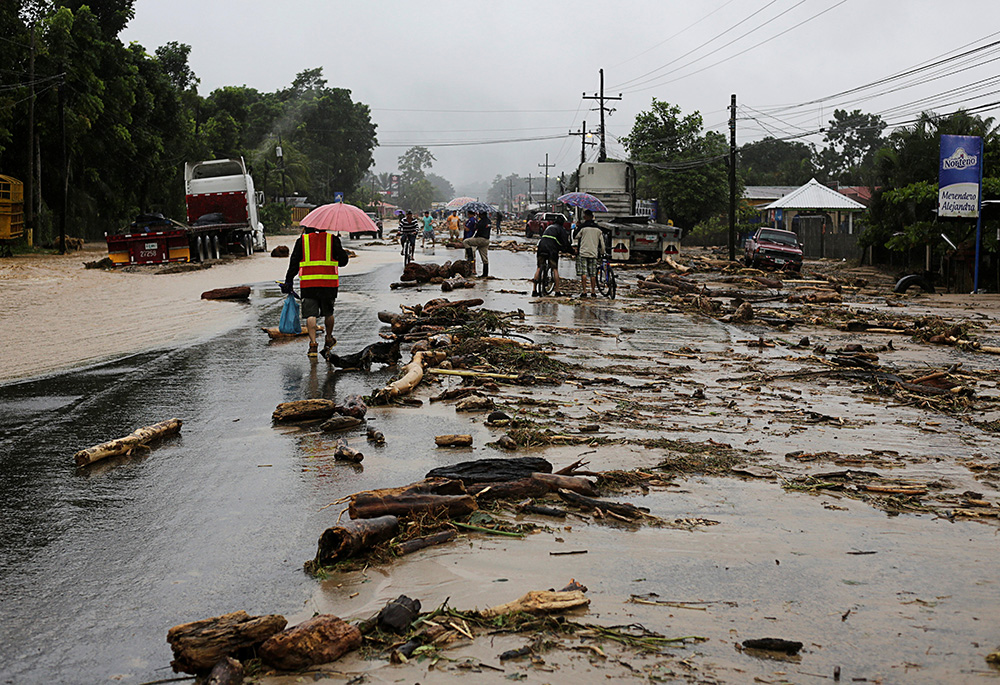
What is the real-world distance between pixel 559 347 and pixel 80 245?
3559cm

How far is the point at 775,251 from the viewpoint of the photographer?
32.8m

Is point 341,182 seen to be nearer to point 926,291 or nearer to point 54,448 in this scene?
point 926,291

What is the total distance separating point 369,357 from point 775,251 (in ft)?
81.0

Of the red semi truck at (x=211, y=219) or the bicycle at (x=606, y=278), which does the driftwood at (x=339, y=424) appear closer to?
the bicycle at (x=606, y=278)

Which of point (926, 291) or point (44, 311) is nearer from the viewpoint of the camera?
point (44, 311)

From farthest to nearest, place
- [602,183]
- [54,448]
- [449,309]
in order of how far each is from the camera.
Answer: [602,183]
[449,309]
[54,448]

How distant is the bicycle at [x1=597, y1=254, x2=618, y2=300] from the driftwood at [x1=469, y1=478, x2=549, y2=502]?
16.2m

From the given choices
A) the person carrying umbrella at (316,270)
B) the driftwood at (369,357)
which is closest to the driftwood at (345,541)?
the driftwood at (369,357)

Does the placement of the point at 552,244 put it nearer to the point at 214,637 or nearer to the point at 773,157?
the point at 214,637

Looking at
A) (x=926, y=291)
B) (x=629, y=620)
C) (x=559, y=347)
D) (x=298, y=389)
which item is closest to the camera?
(x=629, y=620)

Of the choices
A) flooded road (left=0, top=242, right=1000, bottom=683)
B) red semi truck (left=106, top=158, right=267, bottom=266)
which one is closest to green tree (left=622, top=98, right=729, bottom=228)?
red semi truck (left=106, top=158, right=267, bottom=266)

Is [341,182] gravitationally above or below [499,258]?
above

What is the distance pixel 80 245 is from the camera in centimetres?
4194

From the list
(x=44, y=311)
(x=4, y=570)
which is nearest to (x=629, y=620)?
(x=4, y=570)
